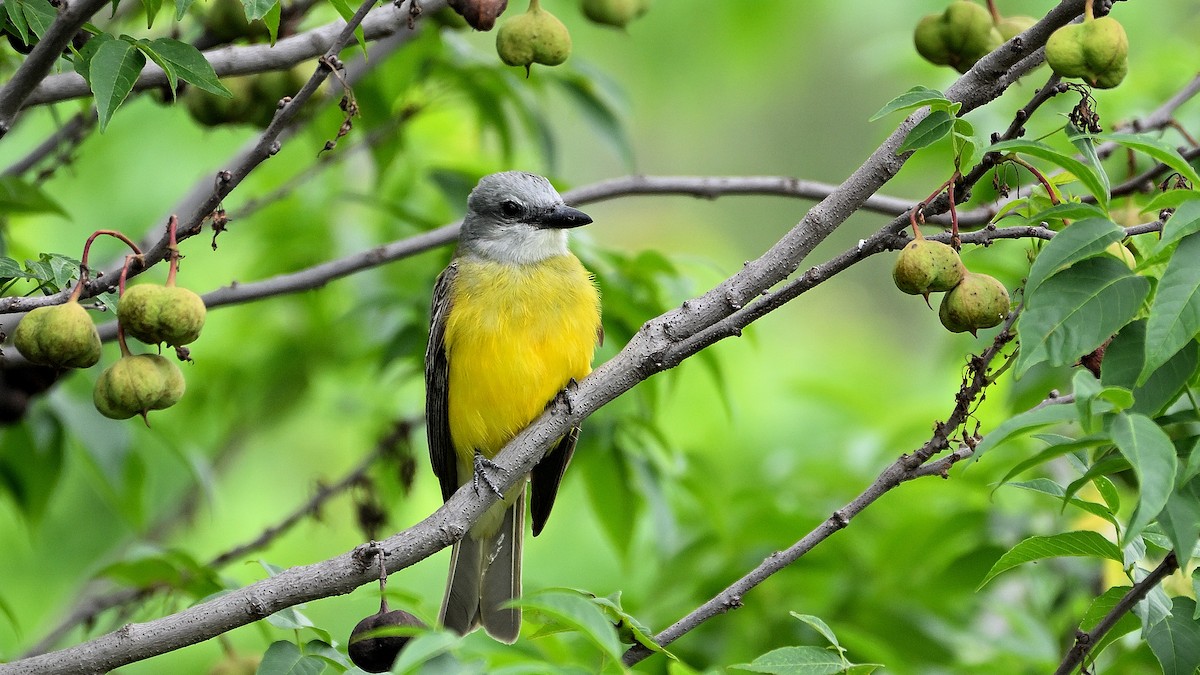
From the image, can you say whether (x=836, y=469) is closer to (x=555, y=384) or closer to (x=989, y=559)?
(x=989, y=559)

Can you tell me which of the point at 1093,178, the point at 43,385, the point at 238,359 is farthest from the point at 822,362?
the point at 1093,178

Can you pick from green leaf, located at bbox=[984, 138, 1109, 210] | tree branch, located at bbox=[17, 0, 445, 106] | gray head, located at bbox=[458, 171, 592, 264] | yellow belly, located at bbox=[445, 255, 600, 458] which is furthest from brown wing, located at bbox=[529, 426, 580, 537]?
green leaf, located at bbox=[984, 138, 1109, 210]

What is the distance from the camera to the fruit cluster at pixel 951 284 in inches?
116

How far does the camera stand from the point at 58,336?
10.0 feet

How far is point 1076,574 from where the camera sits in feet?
19.5

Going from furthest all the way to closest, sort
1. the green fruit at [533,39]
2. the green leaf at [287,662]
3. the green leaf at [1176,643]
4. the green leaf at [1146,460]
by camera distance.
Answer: the green fruit at [533,39] → the green leaf at [287,662] → the green leaf at [1176,643] → the green leaf at [1146,460]

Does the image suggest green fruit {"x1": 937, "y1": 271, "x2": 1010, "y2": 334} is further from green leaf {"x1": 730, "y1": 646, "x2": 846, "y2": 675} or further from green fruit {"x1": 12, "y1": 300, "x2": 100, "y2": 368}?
green fruit {"x1": 12, "y1": 300, "x2": 100, "y2": 368}

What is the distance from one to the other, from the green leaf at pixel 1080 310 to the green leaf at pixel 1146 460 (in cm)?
25

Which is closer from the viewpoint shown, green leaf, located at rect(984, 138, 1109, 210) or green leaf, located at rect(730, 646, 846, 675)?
green leaf, located at rect(984, 138, 1109, 210)

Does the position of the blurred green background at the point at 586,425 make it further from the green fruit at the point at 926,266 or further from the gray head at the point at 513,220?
the green fruit at the point at 926,266

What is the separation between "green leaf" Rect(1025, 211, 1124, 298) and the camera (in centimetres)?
247

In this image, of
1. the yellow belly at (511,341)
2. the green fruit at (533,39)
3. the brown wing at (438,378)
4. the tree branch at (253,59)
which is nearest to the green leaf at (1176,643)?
the green fruit at (533,39)

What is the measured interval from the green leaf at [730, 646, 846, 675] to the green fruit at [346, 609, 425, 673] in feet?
2.79

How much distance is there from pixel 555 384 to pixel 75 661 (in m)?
2.41
